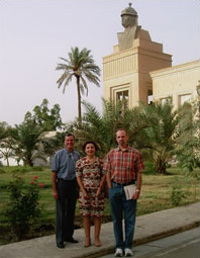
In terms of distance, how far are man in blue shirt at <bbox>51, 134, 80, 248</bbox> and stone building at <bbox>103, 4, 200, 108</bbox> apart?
1047 inches

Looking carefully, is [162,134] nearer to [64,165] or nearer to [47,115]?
[64,165]

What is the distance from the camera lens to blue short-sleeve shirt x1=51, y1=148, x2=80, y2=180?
606 cm

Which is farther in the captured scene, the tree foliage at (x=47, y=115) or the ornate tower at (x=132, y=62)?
the tree foliage at (x=47, y=115)

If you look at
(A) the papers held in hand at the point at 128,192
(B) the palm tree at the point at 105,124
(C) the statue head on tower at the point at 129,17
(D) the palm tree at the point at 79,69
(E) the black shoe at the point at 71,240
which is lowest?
(E) the black shoe at the point at 71,240

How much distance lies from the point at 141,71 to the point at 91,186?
31.7m

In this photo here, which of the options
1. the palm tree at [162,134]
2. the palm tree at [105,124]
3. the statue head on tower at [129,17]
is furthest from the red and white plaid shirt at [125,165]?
the statue head on tower at [129,17]

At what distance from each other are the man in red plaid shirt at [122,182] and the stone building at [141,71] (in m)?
26.8

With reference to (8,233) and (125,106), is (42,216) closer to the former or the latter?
(8,233)

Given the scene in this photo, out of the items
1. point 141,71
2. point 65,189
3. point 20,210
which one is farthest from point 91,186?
point 141,71

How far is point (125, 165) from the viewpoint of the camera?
5582mm

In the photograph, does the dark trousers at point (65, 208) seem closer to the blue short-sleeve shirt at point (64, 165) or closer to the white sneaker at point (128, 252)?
the blue short-sleeve shirt at point (64, 165)

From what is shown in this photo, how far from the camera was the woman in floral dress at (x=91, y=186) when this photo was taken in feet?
19.2

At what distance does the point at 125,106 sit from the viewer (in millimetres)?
12828

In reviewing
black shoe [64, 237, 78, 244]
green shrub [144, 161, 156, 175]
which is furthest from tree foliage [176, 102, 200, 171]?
green shrub [144, 161, 156, 175]
